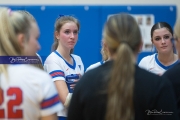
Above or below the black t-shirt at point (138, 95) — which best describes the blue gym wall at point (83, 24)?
above

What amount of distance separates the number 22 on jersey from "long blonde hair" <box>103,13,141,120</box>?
0.33 m

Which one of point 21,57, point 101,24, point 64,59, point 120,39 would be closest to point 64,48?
point 64,59

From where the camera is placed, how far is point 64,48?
263cm

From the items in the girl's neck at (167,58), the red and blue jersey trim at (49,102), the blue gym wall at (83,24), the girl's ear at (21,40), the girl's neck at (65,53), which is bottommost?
the red and blue jersey trim at (49,102)

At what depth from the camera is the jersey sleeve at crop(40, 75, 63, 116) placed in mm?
1443

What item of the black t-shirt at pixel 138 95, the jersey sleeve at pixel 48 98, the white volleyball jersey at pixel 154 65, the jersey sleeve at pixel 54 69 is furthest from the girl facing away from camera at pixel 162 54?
the jersey sleeve at pixel 48 98

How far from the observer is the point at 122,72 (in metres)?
1.42

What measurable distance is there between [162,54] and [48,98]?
141 cm

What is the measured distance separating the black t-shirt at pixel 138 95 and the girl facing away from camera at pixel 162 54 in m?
1.18

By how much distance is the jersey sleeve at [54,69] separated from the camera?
96.6 inches

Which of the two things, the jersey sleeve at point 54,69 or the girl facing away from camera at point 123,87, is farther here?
the jersey sleeve at point 54,69

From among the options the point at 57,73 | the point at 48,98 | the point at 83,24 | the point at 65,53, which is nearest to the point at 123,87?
the point at 48,98

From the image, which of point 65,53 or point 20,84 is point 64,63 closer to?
point 65,53

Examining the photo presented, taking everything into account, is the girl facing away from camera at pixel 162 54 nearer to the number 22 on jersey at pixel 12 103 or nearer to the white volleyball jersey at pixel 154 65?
the white volleyball jersey at pixel 154 65
